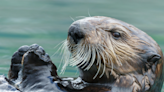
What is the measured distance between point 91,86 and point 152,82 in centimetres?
81

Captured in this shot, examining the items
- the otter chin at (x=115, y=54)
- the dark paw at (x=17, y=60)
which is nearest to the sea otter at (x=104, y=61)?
the otter chin at (x=115, y=54)

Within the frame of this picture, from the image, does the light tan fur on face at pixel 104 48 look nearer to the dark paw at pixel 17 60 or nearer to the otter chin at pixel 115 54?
the otter chin at pixel 115 54

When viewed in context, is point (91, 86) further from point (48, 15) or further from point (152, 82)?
point (48, 15)

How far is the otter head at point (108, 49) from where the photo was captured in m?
4.20

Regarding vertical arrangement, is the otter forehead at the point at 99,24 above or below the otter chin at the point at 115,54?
above

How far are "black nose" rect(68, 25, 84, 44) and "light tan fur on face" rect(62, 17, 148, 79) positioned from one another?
0.05 meters

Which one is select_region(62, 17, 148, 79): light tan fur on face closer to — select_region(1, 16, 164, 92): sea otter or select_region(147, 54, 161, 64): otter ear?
select_region(1, 16, 164, 92): sea otter

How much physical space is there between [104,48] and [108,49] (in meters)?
0.06

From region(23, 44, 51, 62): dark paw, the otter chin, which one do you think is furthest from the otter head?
region(23, 44, 51, 62): dark paw

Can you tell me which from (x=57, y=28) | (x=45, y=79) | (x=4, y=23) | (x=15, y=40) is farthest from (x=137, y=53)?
(x=4, y=23)

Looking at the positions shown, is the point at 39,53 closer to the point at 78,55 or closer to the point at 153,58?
the point at 78,55

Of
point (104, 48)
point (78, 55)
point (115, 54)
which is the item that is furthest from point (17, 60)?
point (115, 54)

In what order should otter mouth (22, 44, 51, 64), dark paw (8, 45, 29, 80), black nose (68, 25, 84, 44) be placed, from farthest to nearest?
1. dark paw (8, 45, 29, 80)
2. otter mouth (22, 44, 51, 64)
3. black nose (68, 25, 84, 44)

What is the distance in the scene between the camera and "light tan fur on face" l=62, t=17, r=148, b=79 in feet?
13.8
